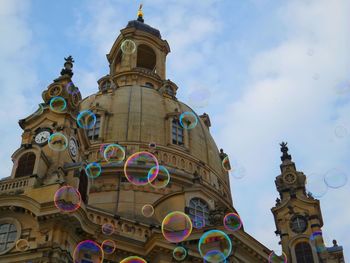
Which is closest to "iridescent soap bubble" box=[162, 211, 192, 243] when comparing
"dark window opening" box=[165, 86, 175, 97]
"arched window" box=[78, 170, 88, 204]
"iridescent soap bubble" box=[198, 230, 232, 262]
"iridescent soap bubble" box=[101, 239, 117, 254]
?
"iridescent soap bubble" box=[198, 230, 232, 262]

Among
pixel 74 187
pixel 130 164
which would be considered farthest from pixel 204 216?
pixel 74 187

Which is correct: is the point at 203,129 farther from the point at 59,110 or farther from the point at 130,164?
the point at 59,110

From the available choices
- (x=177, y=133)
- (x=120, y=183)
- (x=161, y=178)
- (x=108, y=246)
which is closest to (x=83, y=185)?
(x=108, y=246)

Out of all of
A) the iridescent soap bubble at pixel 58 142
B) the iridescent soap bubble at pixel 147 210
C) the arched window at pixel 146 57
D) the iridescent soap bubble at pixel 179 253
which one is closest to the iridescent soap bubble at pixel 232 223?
the iridescent soap bubble at pixel 179 253

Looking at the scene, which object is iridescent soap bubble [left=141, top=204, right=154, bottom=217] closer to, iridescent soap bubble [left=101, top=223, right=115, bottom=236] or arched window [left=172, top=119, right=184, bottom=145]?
iridescent soap bubble [left=101, top=223, right=115, bottom=236]

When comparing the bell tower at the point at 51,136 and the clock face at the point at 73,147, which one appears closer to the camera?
the bell tower at the point at 51,136

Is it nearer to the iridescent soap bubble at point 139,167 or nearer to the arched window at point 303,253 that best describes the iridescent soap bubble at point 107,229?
the iridescent soap bubble at point 139,167

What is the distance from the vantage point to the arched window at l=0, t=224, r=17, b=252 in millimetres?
30344

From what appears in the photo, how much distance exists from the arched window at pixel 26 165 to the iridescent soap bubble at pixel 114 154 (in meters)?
11.2

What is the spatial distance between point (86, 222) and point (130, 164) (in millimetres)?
14227

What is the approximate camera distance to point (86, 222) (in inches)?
1255

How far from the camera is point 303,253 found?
46.9 m

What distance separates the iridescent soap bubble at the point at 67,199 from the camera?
100 ft

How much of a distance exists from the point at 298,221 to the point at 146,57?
34.4 m
